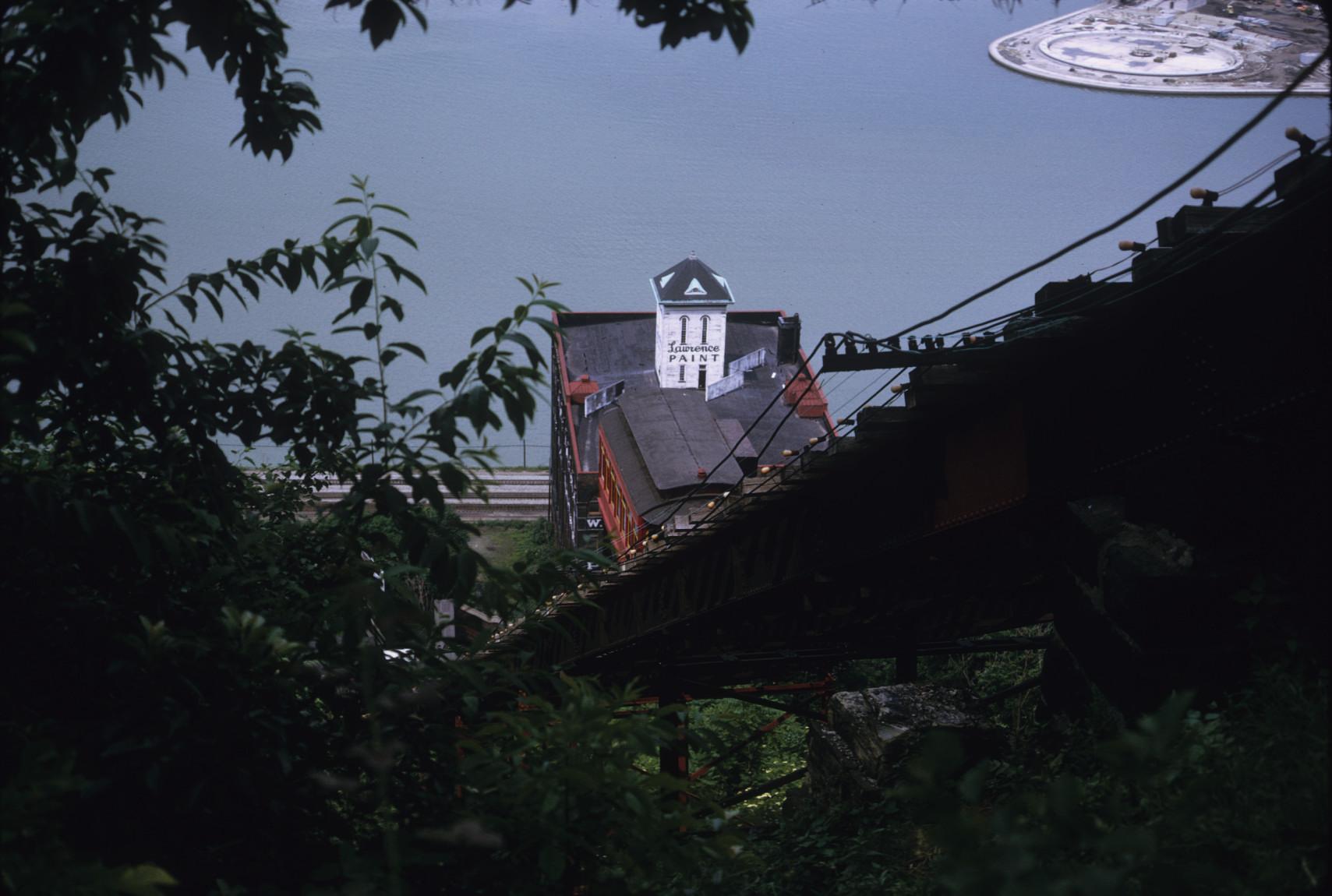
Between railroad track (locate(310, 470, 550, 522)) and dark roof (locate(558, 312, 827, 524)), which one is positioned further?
railroad track (locate(310, 470, 550, 522))

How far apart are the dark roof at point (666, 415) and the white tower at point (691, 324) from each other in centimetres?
100

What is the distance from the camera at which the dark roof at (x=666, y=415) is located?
23.8m

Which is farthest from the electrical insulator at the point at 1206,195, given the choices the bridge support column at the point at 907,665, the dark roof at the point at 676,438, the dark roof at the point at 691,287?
the dark roof at the point at 691,287

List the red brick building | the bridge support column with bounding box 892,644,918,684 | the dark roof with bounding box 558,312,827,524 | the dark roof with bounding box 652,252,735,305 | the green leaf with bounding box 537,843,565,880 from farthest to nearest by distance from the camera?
1. the dark roof with bounding box 652,252,735,305
2. the red brick building
3. the dark roof with bounding box 558,312,827,524
4. the bridge support column with bounding box 892,644,918,684
5. the green leaf with bounding box 537,843,565,880

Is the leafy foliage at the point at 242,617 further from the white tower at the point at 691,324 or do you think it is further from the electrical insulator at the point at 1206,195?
the white tower at the point at 691,324

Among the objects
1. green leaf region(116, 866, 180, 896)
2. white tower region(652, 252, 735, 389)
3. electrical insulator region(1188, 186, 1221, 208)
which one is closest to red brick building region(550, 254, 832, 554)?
white tower region(652, 252, 735, 389)

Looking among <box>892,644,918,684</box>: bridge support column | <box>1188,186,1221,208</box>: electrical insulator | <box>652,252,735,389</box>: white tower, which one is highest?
<box>652,252,735,389</box>: white tower

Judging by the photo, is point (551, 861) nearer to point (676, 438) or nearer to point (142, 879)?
point (142, 879)

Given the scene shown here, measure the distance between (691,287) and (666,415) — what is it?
605 cm

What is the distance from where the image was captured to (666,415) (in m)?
26.5

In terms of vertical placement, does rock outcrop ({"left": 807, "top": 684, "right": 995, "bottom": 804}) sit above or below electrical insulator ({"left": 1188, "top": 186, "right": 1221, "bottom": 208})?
below

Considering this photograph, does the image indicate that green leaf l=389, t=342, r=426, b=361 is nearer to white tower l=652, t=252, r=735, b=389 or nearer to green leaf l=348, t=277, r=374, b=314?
green leaf l=348, t=277, r=374, b=314

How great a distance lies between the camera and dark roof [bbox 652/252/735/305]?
31.0m

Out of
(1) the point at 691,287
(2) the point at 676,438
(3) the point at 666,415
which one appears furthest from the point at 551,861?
(1) the point at 691,287
